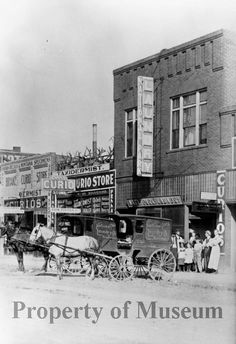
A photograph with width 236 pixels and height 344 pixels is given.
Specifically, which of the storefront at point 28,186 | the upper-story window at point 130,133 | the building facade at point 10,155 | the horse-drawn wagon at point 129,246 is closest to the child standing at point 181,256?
the horse-drawn wagon at point 129,246

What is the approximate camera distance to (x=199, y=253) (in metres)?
19.7

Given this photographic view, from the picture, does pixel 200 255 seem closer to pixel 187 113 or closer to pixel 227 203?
pixel 227 203

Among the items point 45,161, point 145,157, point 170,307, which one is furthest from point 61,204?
point 170,307

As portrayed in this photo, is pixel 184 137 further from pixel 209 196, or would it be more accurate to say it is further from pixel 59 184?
pixel 59 184

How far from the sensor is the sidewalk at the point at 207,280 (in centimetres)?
1544

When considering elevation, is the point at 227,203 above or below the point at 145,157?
below

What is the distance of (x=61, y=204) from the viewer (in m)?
28.7

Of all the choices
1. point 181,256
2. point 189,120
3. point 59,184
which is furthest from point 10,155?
point 181,256

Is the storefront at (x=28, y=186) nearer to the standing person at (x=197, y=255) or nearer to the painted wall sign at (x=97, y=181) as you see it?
the painted wall sign at (x=97, y=181)

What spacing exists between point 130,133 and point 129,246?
8.14m

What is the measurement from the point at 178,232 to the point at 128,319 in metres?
9.09

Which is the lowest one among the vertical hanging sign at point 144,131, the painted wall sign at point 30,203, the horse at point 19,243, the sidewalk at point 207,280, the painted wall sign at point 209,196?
the sidewalk at point 207,280

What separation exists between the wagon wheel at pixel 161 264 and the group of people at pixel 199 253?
2.35 meters

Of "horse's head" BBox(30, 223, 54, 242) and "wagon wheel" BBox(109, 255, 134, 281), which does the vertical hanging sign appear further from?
"wagon wheel" BBox(109, 255, 134, 281)
